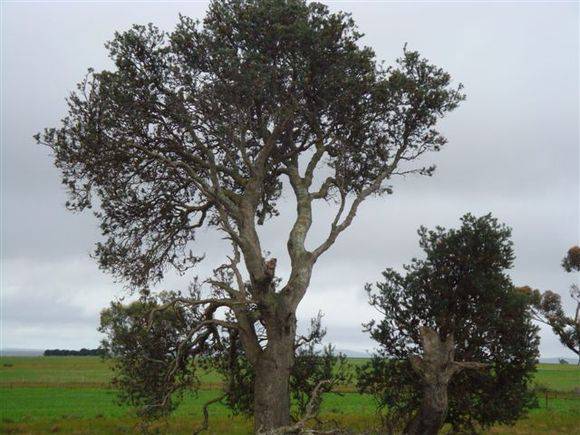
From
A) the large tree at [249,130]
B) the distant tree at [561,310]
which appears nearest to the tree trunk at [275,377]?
the large tree at [249,130]

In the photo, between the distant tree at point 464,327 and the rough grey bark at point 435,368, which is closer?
the rough grey bark at point 435,368

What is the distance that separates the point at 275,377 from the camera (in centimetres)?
1717

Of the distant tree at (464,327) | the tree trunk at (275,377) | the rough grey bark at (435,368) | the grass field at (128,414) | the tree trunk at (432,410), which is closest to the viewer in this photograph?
the tree trunk at (275,377)

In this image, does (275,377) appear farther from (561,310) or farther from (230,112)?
(561,310)

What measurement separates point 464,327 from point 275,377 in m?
8.22

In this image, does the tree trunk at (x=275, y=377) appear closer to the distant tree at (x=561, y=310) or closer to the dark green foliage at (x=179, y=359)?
the dark green foliage at (x=179, y=359)

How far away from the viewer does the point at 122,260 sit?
20.5 meters

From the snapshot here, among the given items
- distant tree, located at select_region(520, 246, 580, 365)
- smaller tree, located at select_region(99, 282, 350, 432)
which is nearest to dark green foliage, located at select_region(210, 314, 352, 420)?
smaller tree, located at select_region(99, 282, 350, 432)

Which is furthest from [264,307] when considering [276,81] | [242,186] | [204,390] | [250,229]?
[204,390]

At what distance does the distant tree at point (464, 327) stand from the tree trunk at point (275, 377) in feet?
18.6

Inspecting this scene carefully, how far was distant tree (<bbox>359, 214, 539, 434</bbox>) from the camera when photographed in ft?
71.3

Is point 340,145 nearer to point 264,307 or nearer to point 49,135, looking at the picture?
point 264,307

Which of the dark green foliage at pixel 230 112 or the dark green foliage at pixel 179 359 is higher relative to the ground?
the dark green foliage at pixel 230 112

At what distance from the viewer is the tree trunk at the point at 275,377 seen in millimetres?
16922
